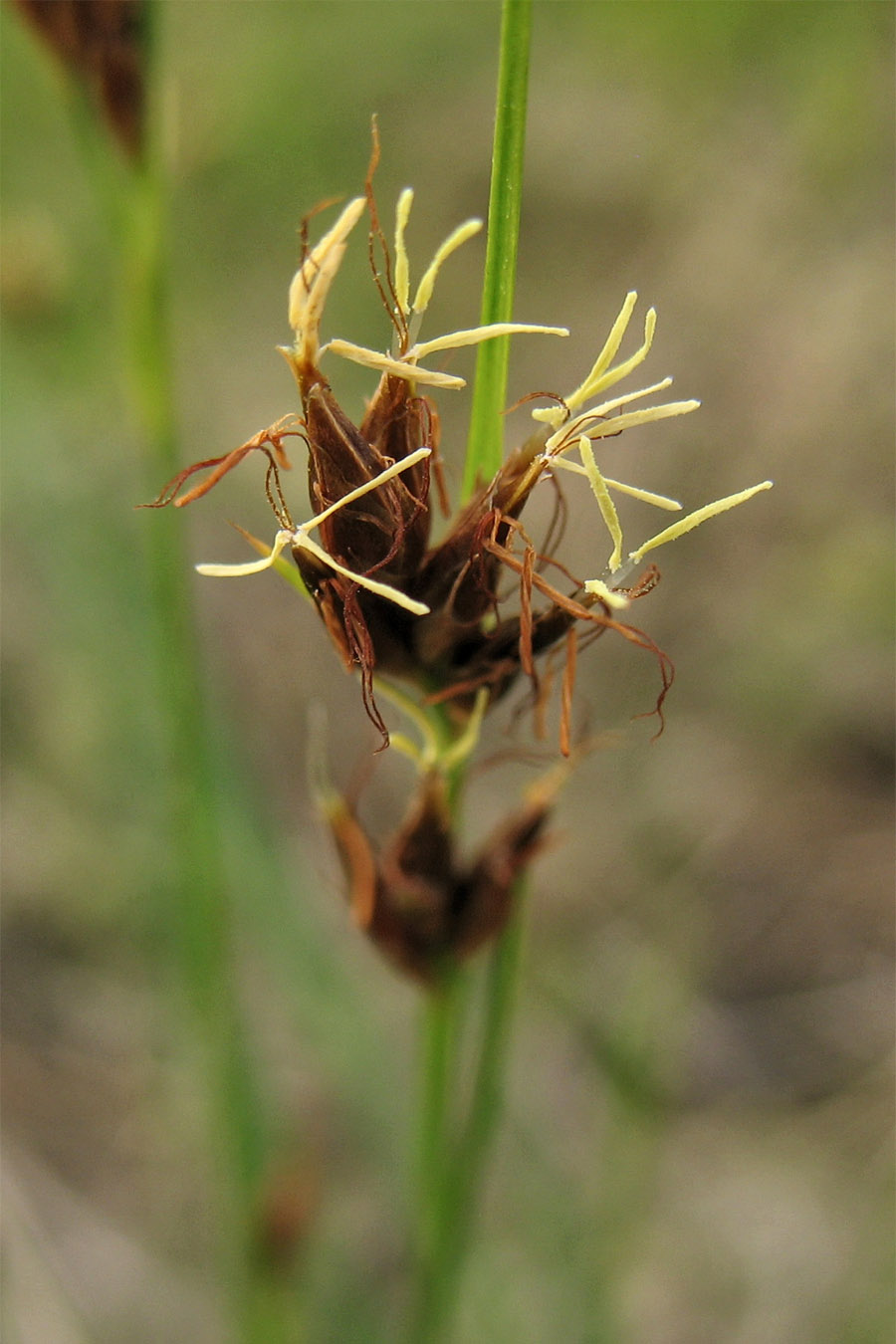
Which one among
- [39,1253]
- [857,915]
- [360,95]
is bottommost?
[39,1253]

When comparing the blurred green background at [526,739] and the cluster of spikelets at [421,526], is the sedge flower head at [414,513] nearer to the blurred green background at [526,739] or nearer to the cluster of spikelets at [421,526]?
the cluster of spikelets at [421,526]

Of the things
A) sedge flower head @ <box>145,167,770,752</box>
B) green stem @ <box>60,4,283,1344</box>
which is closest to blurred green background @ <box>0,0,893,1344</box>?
green stem @ <box>60,4,283,1344</box>

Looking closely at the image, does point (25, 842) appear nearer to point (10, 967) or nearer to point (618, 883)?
point (10, 967)

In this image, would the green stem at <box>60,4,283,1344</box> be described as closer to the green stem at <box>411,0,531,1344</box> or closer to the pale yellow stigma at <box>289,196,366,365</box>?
the green stem at <box>411,0,531,1344</box>

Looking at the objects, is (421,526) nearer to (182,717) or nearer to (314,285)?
(314,285)

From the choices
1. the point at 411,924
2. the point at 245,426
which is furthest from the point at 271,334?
the point at 411,924

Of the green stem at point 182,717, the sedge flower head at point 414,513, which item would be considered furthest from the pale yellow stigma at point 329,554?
the green stem at point 182,717
